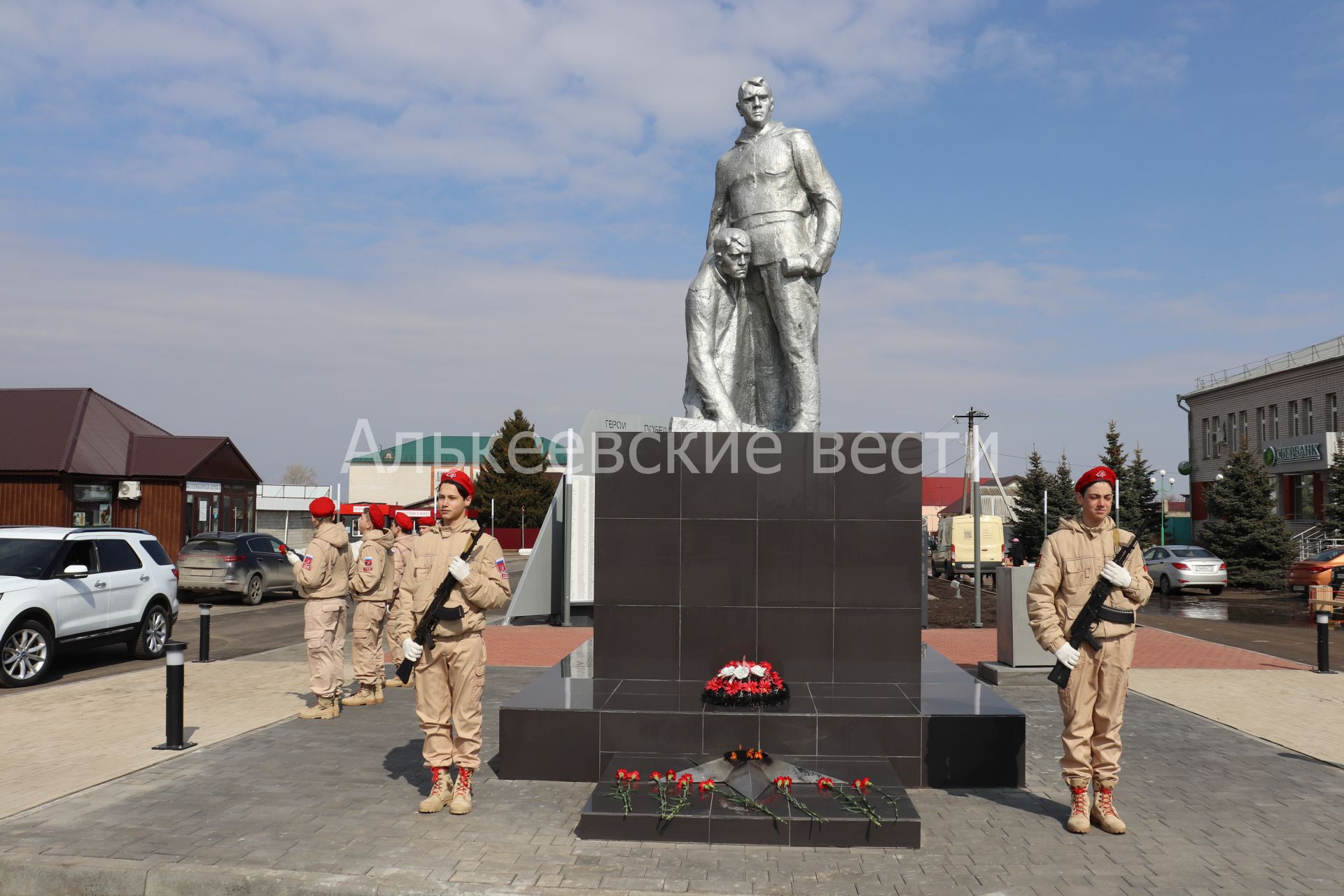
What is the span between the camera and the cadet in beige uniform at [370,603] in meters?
9.35

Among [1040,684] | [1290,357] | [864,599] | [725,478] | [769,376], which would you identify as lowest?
[1040,684]

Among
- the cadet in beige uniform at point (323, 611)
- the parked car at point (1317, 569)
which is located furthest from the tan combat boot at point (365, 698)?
the parked car at point (1317, 569)

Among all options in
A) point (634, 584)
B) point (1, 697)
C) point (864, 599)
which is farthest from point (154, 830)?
point (1, 697)

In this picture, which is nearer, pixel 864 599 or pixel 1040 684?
pixel 864 599

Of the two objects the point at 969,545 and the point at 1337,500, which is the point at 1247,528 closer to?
the point at 1337,500

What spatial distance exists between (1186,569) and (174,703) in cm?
2478

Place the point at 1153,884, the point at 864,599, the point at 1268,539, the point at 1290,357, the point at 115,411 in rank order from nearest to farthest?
the point at 1153,884 < the point at 864,599 < the point at 115,411 < the point at 1268,539 < the point at 1290,357

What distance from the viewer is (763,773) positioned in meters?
5.53

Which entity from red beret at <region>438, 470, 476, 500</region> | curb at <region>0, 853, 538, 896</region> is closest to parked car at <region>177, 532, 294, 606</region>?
red beret at <region>438, 470, 476, 500</region>

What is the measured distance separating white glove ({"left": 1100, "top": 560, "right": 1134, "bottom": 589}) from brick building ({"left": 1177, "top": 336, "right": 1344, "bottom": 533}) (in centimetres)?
3322

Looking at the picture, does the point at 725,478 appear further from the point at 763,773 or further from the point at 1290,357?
the point at 1290,357

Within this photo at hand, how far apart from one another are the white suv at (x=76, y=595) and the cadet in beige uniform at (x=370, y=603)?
371cm

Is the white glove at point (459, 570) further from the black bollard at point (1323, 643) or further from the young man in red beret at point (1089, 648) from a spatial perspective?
the black bollard at point (1323, 643)

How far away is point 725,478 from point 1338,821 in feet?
13.3
